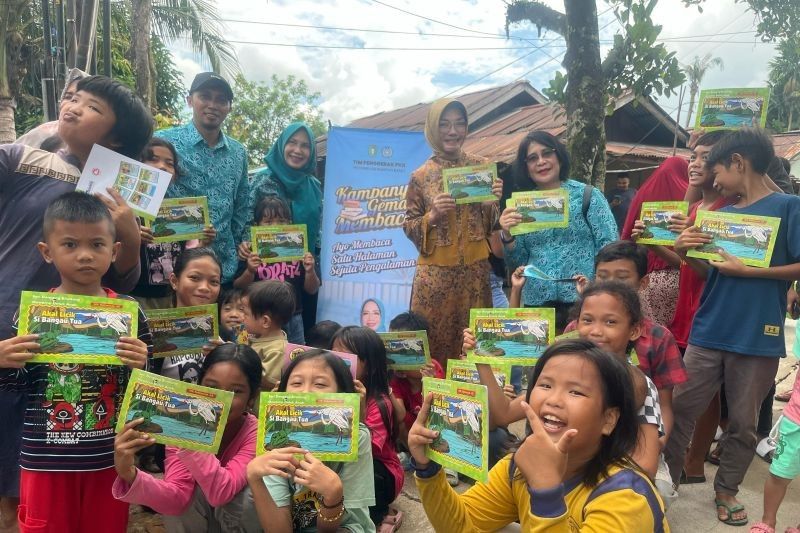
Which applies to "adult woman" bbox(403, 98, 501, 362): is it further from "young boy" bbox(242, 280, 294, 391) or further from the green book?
the green book

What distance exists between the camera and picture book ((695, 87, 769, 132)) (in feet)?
10.5

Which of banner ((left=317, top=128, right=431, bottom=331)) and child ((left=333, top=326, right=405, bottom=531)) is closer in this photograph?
child ((left=333, top=326, right=405, bottom=531))

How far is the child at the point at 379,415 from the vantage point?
105 inches

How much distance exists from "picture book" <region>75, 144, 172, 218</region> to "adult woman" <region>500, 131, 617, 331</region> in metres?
1.84

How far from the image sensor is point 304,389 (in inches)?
86.0

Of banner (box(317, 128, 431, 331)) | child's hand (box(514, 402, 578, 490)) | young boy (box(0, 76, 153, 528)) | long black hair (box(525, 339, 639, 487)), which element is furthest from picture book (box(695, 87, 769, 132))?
young boy (box(0, 76, 153, 528))

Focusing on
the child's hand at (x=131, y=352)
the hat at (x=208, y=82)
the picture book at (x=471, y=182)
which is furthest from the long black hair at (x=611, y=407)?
the hat at (x=208, y=82)

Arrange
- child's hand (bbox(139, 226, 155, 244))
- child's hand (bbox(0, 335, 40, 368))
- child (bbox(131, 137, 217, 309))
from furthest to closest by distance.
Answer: child (bbox(131, 137, 217, 309)) < child's hand (bbox(139, 226, 155, 244)) < child's hand (bbox(0, 335, 40, 368))

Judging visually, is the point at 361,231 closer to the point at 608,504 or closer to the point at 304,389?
the point at 304,389

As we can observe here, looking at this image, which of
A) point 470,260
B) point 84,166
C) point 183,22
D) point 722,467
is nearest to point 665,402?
point 722,467

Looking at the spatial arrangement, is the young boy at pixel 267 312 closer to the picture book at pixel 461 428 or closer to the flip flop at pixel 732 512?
the picture book at pixel 461 428

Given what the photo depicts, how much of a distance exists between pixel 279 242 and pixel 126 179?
1.28 meters

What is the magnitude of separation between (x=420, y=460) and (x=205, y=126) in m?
2.89

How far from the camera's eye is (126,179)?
98.4 inches
